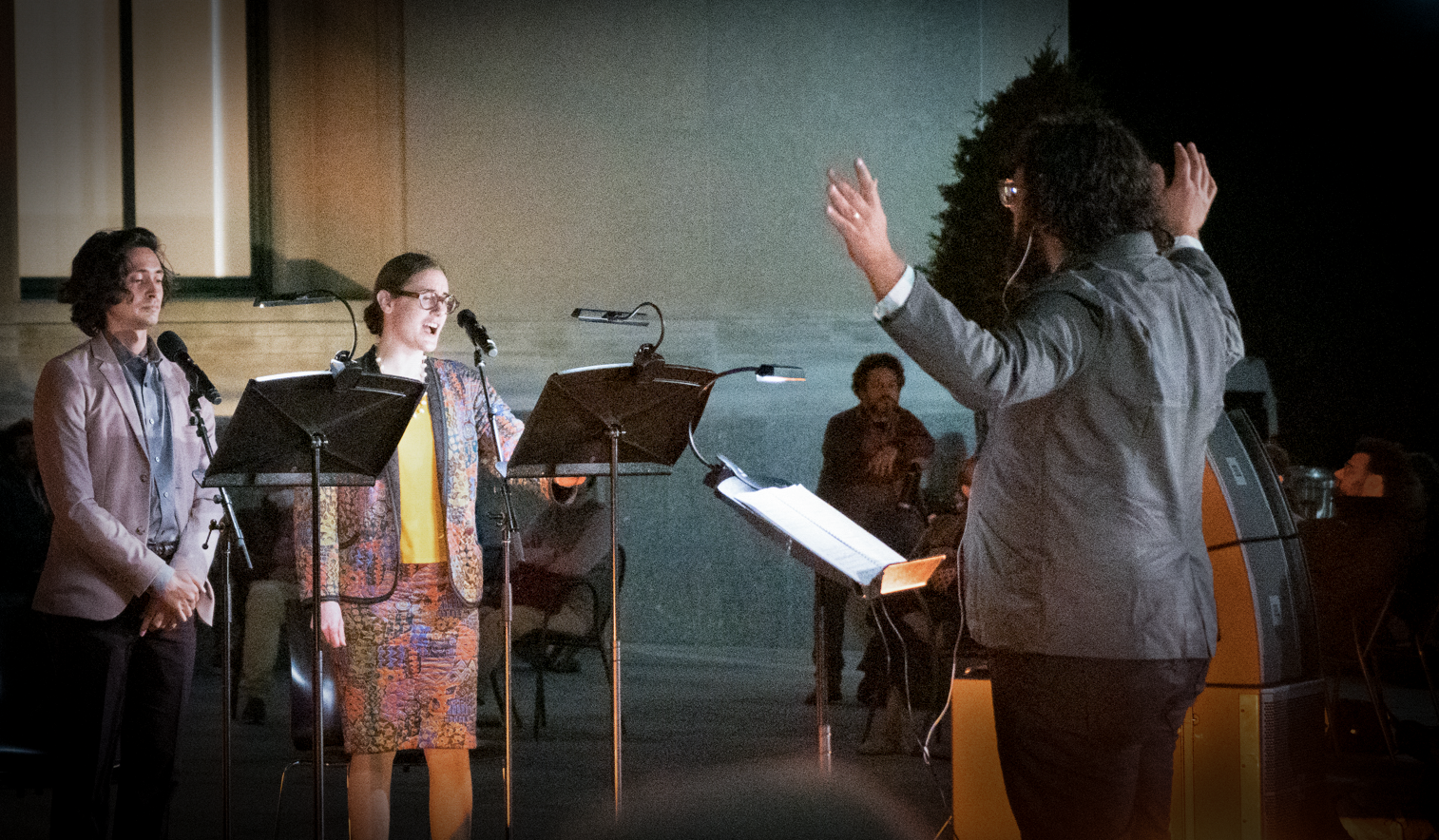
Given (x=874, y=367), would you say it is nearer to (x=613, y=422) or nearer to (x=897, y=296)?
(x=613, y=422)

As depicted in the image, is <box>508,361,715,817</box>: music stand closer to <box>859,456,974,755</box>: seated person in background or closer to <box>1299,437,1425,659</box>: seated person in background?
<box>859,456,974,755</box>: seated person in background

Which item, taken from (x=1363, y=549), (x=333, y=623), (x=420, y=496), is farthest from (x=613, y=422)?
(x=1363, y=549)

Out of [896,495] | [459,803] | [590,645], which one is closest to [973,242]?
[896,495]

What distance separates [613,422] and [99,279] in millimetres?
1307

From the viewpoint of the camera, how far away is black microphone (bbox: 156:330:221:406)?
263 centimetres

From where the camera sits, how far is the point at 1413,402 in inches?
322

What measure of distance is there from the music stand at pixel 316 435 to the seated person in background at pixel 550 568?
2.54 m

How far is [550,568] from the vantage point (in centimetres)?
543

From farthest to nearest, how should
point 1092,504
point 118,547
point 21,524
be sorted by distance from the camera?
1. point 21,524
2. point 118,547
3. point 1092,504

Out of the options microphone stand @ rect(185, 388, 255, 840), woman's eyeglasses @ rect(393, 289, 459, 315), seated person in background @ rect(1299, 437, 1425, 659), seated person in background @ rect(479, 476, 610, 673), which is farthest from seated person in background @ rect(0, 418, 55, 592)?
seated person in background @ rect(1299, 437, 1425, 659)

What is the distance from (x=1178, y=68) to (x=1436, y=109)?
5.05ft

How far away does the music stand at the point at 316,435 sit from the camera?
249 centimetres

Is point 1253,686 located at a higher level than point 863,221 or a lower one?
lower

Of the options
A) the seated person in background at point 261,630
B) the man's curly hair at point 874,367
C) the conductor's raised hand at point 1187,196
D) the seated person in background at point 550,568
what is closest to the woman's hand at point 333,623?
the conductor's raised hand at point 1187,196
